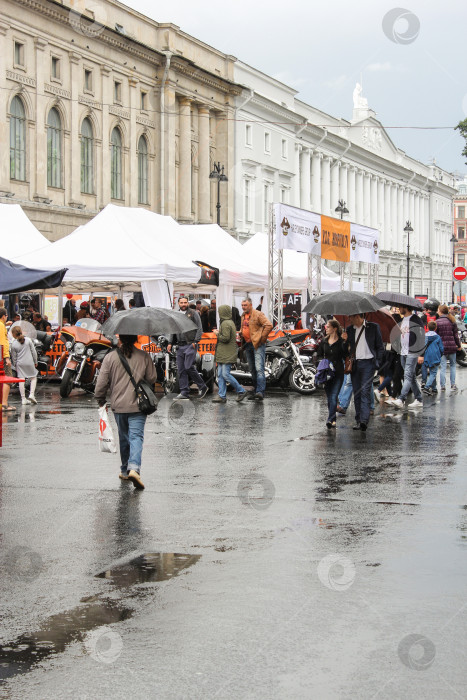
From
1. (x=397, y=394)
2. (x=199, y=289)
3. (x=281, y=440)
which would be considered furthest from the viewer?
(x=199, y=289)

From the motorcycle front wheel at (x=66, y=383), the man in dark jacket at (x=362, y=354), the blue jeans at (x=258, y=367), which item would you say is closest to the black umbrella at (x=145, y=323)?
the man in dark jacket at (x=362, y=354)

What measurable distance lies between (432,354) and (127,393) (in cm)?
1252

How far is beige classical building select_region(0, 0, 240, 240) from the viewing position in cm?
4188

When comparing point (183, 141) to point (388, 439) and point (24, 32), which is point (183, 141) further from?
point (388, 439)

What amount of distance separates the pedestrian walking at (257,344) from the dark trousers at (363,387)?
4550 mm

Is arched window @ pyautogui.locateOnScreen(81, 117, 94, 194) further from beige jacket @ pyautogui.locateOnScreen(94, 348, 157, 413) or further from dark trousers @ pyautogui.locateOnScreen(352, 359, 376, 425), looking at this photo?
beige jacket @ pyautogui.locateOnScreen(94, 348, 157, 413)

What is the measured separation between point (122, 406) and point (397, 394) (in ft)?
33.8

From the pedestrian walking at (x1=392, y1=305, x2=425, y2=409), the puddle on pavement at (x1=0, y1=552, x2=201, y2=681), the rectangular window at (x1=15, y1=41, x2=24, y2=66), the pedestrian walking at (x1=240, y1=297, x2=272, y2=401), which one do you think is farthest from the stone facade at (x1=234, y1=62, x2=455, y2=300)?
the puddle on pavement at (x1=0, y1=552, x2=201, y2=681)

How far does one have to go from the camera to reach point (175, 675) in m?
4.64

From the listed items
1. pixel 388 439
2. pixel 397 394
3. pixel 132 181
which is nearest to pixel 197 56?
pixel 132 181

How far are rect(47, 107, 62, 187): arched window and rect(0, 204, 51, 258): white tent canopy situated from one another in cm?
1601

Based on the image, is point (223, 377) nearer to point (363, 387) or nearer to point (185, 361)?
point (185, 361)

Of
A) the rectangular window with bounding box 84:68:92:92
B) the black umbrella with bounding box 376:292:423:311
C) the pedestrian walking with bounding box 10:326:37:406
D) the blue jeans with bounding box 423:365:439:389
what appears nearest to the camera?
the black umbrella with bounding box 376:292:423:311

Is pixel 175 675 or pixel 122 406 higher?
pixel 122 406
